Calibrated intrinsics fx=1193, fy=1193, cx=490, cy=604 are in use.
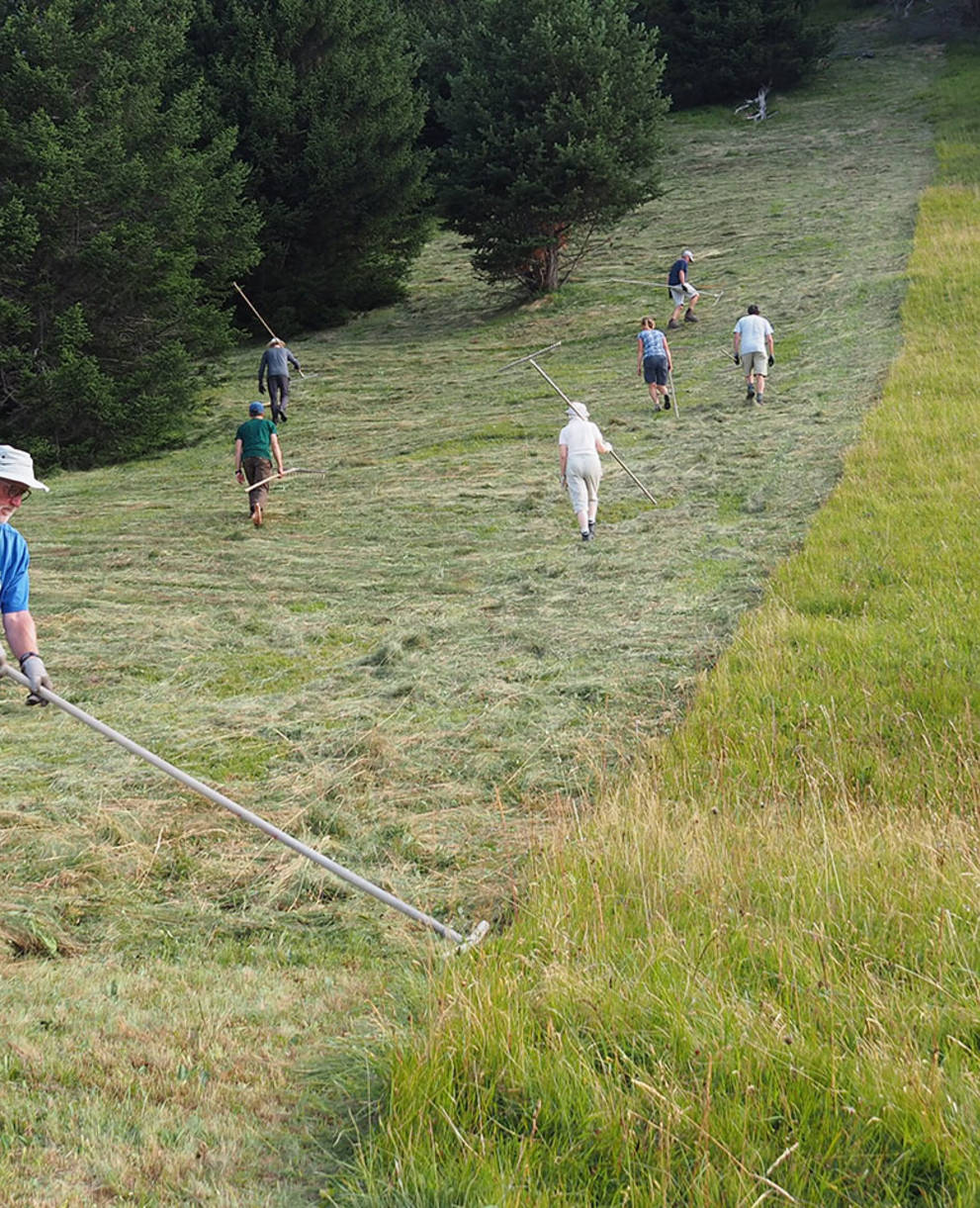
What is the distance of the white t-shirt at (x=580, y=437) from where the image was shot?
12531mm

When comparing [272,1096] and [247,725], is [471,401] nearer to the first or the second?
[247,725]

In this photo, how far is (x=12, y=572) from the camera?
566 cm

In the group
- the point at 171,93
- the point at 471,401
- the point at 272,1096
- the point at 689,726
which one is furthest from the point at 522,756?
the point at 171,93

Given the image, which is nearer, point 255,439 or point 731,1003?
point 731,1003

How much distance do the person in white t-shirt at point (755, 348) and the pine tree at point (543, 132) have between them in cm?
1033

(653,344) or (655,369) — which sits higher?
(653,344)

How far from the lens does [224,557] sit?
13070 millimetres

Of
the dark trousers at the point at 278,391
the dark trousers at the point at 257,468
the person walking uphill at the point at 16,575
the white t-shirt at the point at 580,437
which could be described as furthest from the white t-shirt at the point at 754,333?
the person walking uphill at the point at 16,575

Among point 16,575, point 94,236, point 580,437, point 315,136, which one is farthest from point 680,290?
point 16,575

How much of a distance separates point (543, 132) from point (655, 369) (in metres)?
11.4

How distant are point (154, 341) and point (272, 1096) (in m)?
20.7

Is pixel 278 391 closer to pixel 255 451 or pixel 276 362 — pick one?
pixel 276 362

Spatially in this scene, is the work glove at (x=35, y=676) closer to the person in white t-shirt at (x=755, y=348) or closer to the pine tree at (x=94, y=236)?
the person in white t-shirt at (x=755, y=348)

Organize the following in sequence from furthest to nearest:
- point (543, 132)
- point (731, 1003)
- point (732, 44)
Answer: point (732, 44)
point (543, 132)
point (731, 1003)
